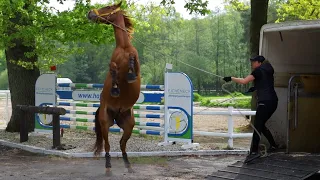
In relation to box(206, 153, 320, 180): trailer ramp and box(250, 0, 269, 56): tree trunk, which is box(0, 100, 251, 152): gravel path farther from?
box(206, 153, 320, 180): trailer ramp

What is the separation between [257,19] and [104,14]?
308 inches

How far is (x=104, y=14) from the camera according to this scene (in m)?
8.63

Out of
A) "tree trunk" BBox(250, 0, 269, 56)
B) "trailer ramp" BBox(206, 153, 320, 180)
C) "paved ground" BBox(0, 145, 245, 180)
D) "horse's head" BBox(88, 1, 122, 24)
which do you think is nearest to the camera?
"trailer ramp" BBox(206, 153, 320, 180)

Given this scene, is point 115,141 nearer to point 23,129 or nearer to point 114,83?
point 23,129

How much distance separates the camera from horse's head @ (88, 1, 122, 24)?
854 cm

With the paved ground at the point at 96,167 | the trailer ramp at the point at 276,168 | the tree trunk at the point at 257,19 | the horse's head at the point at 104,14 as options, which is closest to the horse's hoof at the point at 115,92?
the horse's head at the point at 104,14

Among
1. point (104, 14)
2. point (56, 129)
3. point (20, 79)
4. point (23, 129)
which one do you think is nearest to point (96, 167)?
point (56, 129)

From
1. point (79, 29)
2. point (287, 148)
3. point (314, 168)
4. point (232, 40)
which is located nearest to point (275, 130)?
point (287, 148)

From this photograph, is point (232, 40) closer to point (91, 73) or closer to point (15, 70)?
point (91, 73)

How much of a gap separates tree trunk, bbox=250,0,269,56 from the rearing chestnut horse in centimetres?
729

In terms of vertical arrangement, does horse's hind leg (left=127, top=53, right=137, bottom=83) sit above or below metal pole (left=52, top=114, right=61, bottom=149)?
above

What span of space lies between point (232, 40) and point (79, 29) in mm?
43139

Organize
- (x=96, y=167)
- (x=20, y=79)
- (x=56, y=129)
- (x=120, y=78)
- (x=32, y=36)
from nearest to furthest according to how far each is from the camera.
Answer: (x=120, y=78) → (x=96, y=167) → (x=56, y=129) → (x=32, y=36) → (x=20, y=79)

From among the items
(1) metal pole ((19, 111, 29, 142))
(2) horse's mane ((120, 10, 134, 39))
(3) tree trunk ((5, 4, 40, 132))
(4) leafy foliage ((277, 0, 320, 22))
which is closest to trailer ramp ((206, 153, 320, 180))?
(2) horse's mane ((120, 10, 134, 39))
